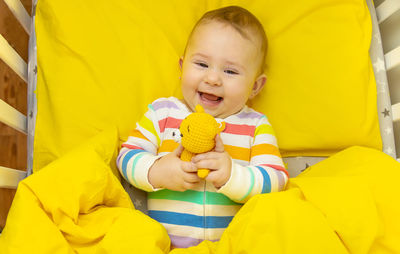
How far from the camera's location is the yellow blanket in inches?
24.6

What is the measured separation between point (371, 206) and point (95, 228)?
50 cm

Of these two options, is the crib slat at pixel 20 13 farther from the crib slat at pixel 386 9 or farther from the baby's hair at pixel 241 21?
the crib slat at pixel 386 9

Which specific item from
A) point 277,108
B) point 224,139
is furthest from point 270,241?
point 277,108

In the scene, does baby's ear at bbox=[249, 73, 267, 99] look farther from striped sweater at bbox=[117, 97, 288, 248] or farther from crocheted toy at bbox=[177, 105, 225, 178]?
crocheted toy at bbox=[177, 105, 225, 178]

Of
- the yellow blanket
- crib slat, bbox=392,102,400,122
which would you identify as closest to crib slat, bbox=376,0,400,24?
crib slat, bbox=392,102,400,122

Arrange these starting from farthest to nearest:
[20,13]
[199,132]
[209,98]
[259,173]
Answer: [20,13], [209,98], [259,173], [199,132]

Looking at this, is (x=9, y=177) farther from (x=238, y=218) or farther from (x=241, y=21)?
(x=241, y=21)

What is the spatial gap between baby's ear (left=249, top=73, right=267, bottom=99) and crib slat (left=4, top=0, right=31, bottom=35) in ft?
2.07

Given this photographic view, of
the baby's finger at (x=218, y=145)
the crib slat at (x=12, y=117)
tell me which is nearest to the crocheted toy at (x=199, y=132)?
the baby's finger at (x=218, y=145)

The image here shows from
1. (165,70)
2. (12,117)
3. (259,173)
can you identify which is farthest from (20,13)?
(259,173)

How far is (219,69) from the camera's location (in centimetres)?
87

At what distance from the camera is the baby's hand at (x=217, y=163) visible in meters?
0.72

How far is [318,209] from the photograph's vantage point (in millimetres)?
677

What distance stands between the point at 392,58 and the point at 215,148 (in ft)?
1.92
